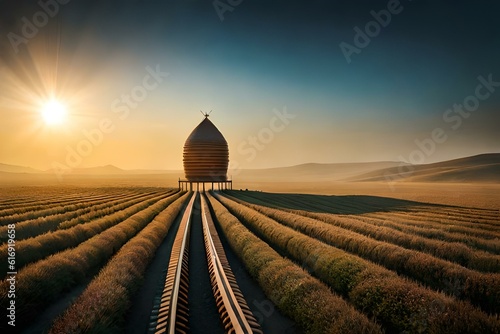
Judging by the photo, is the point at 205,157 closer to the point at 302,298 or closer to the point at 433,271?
the point at 433,271

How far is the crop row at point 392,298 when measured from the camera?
5.45m

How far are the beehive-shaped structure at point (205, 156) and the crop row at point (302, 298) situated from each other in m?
59.5

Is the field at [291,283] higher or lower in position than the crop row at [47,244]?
lower

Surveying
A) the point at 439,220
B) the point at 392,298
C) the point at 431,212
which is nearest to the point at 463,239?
the point at 392,298

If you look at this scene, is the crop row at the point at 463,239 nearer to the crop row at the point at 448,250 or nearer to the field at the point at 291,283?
the field at the point at 291,283

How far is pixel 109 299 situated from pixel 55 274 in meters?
3.04

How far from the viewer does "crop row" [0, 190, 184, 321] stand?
7508 mm

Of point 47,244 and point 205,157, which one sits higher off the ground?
point 205,157

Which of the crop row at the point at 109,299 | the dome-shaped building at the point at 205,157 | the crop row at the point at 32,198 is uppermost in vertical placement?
the dome-shaped building at the point at 205,157

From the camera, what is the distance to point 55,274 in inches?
358

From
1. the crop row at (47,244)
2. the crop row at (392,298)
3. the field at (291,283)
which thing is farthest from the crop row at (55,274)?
the crop row at (392,298)

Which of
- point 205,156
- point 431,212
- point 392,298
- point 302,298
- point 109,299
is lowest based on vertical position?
point 302,298

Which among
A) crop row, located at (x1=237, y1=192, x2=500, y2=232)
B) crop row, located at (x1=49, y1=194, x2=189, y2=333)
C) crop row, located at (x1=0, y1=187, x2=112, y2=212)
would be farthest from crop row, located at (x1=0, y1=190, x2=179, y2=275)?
crop row, located at (x1=237, y1=192, x2=500, y2=232)

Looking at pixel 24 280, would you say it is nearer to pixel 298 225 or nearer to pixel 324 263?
pixel 324 263
